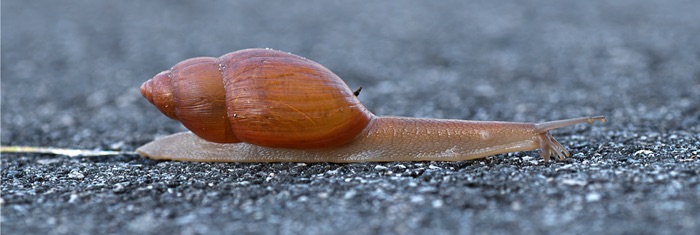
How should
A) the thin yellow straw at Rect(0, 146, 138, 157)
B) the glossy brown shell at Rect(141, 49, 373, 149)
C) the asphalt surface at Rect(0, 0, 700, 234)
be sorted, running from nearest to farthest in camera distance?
the asphalt surface at Rect(0, 0, 700, 234), the glossy brown shell at Rect(141, 49, 373, 149), the thin yellow straw at Rect(0, 146, 138, 157)

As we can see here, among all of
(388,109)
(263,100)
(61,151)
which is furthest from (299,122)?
(388,109)

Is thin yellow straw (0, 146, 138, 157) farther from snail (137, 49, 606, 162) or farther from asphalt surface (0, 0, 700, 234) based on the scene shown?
snail (137, 49, 606, 162)

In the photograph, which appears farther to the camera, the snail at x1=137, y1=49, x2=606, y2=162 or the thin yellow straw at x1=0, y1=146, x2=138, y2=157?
the thin yellow straw at x1=0, y1=146, x2=138, y2=157

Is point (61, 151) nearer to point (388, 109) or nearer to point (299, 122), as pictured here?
point (299, 122)

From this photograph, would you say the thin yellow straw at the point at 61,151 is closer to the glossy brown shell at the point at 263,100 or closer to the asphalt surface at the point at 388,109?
the asphalt surface at the point at 388,109

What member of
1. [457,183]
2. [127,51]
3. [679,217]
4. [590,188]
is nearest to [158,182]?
[457,183]

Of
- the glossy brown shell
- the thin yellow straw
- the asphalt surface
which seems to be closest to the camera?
the asphalt surface

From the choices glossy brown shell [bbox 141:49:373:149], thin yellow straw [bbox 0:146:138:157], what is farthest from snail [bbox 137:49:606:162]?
thin yellow straw [bbox 0:146:138:157]

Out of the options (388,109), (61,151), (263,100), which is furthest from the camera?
(388,109)
